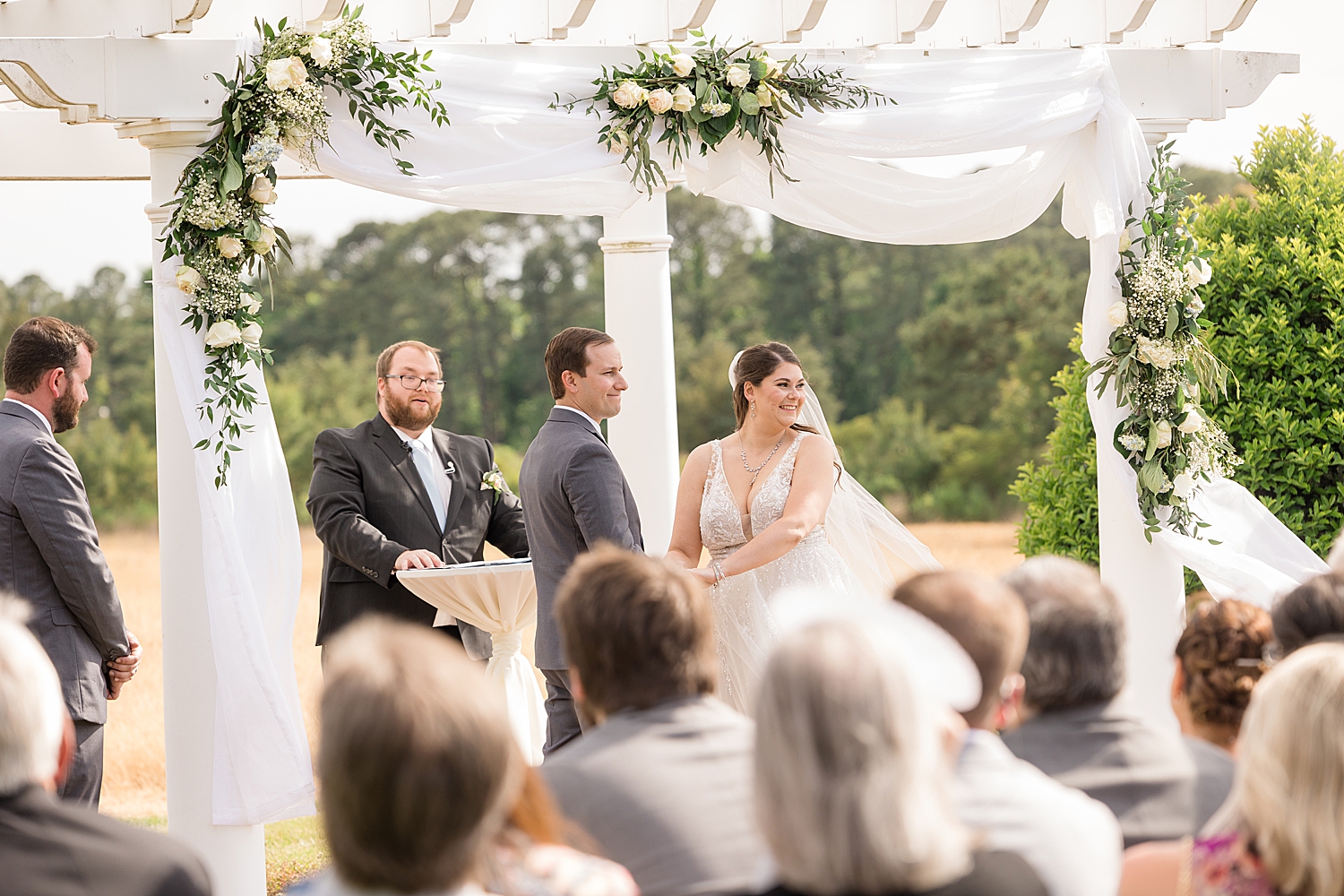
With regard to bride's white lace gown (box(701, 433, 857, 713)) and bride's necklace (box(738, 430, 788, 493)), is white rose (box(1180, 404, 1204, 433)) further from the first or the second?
bride's necklace (box(738, 430, 788, 493))

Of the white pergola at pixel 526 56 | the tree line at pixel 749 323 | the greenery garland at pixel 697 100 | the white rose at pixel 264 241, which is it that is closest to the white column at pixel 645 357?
the white pergola at pixel 526 56

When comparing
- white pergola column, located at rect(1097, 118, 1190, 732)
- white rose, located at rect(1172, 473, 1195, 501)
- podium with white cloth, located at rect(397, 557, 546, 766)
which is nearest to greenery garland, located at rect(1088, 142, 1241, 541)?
white rose, located at rect(1172, 473, 1195, 501)

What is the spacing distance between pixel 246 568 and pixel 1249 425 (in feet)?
13.8

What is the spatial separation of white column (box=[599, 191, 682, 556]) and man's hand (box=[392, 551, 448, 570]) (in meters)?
1.20

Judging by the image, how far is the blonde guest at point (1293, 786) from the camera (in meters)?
1.84

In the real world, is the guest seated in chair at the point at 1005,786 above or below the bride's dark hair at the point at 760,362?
below

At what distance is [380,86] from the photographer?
4.43m

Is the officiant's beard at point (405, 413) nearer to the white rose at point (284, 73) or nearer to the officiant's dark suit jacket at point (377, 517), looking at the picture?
the officiant's dark suit jacket at point (377, 517)

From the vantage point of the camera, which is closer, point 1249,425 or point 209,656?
point 209,656

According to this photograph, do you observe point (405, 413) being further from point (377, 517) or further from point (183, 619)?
point (183, 619)

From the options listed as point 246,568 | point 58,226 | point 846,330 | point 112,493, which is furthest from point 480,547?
point 846,330

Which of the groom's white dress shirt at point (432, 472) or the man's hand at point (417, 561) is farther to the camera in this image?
the groom's white dress shirt at point (432, 472)

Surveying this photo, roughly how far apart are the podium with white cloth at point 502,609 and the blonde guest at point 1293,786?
2.92m

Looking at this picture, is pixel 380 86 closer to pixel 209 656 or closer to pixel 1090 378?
pixel 209 656
